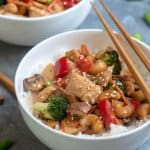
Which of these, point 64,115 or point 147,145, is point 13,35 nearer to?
point 64,115

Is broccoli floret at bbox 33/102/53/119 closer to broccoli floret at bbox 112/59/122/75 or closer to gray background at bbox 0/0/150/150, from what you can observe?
gray background at bbox 0/0/150/150

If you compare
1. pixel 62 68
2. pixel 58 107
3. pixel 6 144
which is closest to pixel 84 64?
pixel 62 68

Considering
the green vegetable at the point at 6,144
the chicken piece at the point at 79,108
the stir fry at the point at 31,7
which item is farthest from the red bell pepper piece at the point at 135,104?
the stir fry at the point at 31,7

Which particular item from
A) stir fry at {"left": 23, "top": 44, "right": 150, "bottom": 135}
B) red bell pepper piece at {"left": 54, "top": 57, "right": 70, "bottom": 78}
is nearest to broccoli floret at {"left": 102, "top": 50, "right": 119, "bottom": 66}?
stir fry at {"left": 23, "top": 44, "right": 150, "bottom": 135}

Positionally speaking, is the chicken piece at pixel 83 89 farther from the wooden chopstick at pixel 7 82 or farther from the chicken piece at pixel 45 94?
the wooden chopstick at pixel 7 82

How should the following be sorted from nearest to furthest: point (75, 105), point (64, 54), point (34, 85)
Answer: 1. point (75, 105)
2. point (34, 85)
3. point (64, 54)

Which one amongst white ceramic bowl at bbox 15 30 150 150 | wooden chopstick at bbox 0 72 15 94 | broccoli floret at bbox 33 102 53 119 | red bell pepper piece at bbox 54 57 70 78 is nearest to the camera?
white ceramic bowl at bbox 15 30 150 150

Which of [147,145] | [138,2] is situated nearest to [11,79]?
[147,145]
